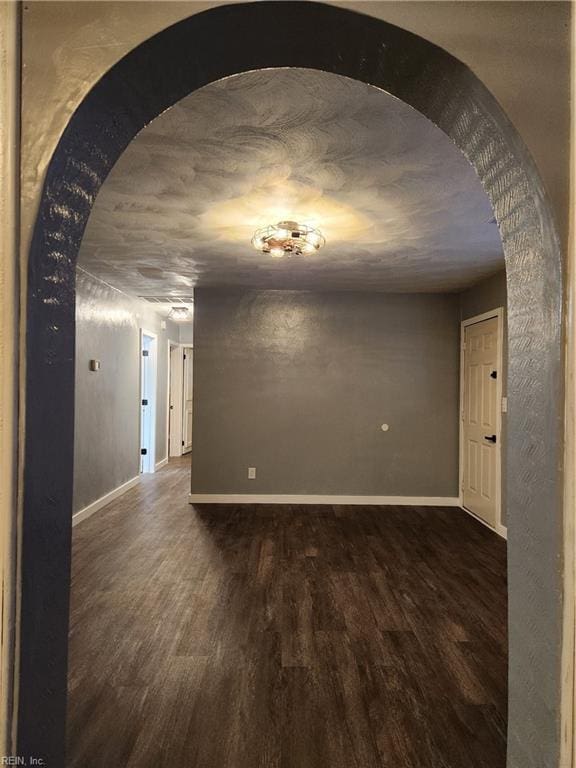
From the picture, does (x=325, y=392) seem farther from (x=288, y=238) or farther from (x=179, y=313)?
(x=179, y=313)

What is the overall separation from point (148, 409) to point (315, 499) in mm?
3093

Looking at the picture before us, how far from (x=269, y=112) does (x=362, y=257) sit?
2.07m

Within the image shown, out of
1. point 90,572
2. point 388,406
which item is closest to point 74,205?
point 90,572

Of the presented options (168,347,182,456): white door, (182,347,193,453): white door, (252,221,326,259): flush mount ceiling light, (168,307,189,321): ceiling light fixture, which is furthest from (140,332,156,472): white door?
(252,221,326,259): flush mount ceiling light

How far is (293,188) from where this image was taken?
7.63 ft

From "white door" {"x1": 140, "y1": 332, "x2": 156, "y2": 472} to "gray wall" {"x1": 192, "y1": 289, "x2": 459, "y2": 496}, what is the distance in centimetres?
192

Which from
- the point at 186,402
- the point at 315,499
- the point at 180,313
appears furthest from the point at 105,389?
the point at 186,402

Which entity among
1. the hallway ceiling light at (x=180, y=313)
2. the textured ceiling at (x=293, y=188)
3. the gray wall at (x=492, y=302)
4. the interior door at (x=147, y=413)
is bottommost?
the interior door at (x=147, y=413)

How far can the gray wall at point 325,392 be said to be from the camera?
4.95 meters

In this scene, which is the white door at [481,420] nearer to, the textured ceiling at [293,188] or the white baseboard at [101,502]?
the textured ceiling at [293,188]

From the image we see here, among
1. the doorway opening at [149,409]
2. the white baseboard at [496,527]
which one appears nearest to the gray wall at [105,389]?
the doorway opening at [149,409]

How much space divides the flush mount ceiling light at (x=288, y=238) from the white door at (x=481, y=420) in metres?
2.20

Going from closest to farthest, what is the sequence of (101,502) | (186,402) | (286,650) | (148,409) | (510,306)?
(510,306) → (286,650) → (101,502) → (148,409) → (186,402)

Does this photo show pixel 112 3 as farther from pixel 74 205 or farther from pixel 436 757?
pixel 436 757
